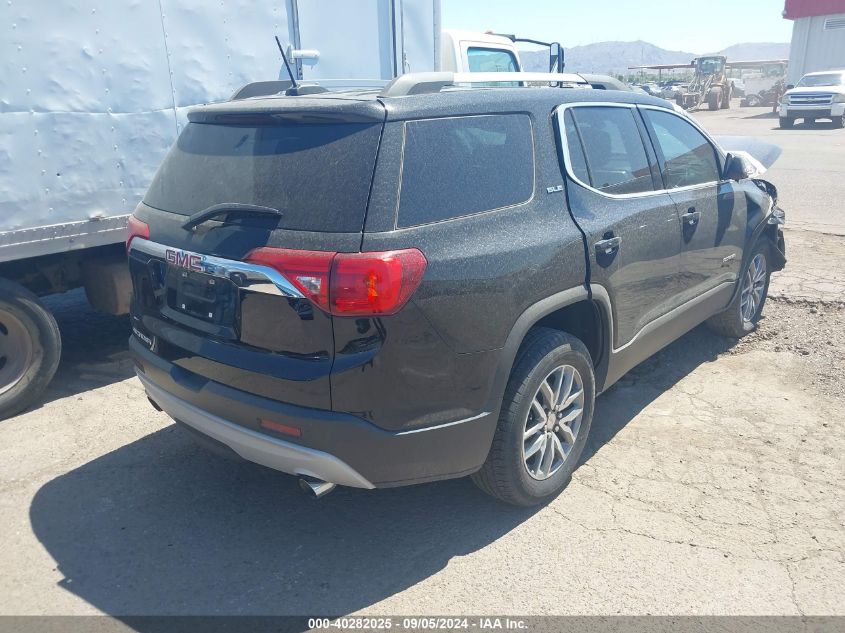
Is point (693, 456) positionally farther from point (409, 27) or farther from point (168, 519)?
point (409, 27)

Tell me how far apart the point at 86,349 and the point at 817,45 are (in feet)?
148

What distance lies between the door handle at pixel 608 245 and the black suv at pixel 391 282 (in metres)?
0.01

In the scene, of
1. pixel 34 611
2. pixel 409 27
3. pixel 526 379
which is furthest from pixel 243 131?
pixel 409 27

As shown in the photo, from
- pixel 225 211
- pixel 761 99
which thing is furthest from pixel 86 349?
pixel 761 99

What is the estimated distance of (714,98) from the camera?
39.7 meters

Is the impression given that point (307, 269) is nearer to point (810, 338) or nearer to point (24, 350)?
point (24, 350)

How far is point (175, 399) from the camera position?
3.16 meters

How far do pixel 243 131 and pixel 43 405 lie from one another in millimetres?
2747

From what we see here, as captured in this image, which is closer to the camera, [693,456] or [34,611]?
[34,611]

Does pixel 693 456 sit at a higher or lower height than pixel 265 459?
lower

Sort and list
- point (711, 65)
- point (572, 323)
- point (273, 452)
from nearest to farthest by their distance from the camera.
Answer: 1. point (273, 452)
2. point (572, 323)
3. point (711, 65)

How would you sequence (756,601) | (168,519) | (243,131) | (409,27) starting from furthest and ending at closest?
(409,27)
(168,519)
(243,131)
(756,601)

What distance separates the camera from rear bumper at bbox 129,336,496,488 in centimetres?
268

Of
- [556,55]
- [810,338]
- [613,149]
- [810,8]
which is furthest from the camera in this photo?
[810,8]
